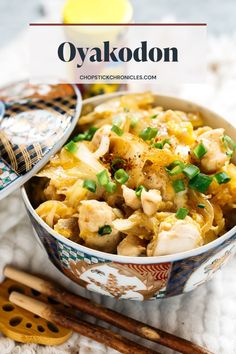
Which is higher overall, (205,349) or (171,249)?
(171,249)

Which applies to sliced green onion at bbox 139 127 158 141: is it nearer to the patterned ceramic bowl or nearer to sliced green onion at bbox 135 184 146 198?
sliced green onion at bbox 135 184 146 198

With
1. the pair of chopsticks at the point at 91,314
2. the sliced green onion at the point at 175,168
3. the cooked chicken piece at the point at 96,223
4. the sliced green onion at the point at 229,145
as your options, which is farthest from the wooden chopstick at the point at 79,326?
the sliced green onion at the point at 229,145

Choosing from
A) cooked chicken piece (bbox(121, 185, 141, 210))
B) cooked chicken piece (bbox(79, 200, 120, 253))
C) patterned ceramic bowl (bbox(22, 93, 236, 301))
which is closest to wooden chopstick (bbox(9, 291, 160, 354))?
patterned ceramic bowl (bbox(22, 93, 236, 301))

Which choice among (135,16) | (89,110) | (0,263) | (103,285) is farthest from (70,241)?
(135,16)

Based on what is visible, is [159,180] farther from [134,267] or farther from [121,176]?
[134,267]

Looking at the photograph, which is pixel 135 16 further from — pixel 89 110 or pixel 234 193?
pixel 234 193

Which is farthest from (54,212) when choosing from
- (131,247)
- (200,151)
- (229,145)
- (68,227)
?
(229,145)
